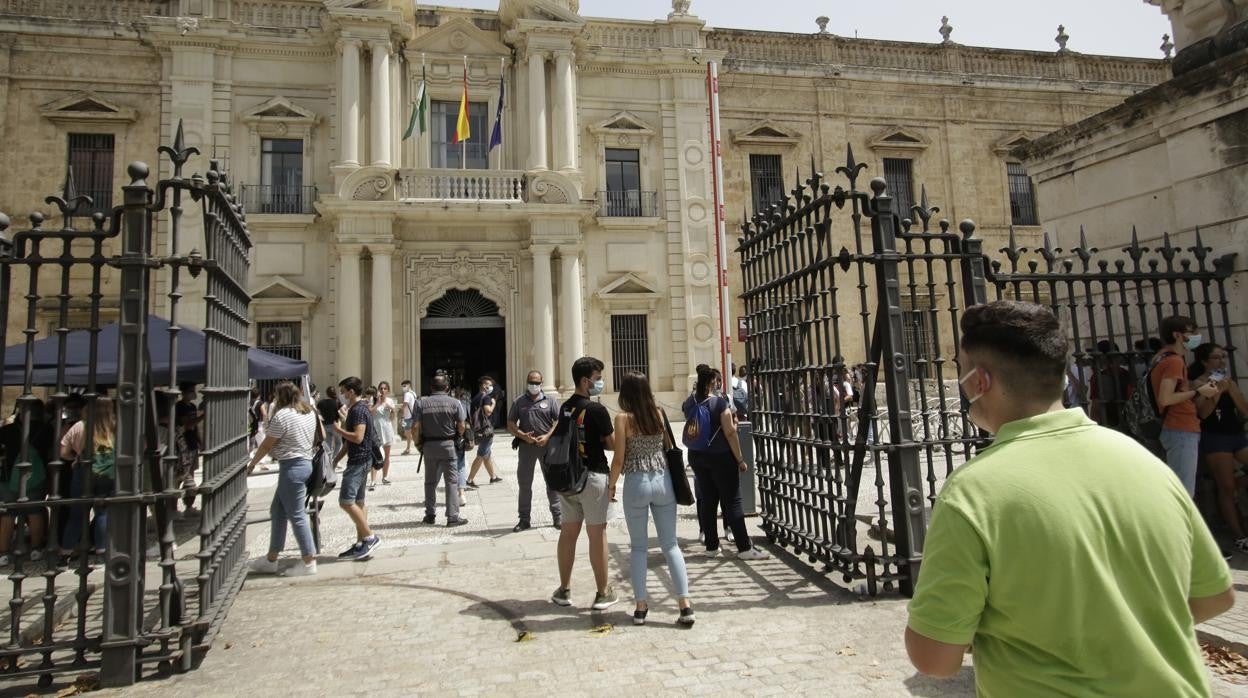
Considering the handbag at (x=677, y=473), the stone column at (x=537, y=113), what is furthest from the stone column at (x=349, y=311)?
the handbag at (x=677, y=473)

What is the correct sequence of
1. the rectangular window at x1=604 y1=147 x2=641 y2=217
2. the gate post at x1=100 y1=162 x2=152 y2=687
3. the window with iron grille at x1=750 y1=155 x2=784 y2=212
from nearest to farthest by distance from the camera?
the gate post at x1=100 y1=162 x2=152 y2=687 → the rectangular window at x1=604 y1=147 x2=641 y2=217 → the window with iron grille at x1=750 y1=155 x2=784 y2=212

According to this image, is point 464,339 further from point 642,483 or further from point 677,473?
point 642,483

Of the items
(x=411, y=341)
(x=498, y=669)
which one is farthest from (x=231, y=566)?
(x=411, y=341)

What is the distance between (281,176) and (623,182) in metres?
9.36

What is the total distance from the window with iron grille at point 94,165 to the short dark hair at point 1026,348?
21.9 metres

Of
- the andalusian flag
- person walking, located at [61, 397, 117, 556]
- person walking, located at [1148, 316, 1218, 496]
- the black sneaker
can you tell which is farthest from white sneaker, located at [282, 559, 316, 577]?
the andalusian flag

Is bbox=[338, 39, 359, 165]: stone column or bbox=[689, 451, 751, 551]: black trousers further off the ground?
bbox=[338, 39, 359, 165]: stone column

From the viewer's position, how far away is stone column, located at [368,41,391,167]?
1827 cm

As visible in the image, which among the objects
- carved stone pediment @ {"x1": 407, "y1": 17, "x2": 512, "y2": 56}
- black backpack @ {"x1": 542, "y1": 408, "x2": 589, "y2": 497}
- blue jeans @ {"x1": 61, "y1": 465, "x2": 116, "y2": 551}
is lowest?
blue jeans @ {"x1": 61, "y1": 465, "x2": 116, "y2": 551}

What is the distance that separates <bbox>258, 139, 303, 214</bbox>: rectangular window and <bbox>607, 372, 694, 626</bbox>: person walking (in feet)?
55.5

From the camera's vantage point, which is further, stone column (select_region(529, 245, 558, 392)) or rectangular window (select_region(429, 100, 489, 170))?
rectangular window (select_region(429, 100, 489, 170))

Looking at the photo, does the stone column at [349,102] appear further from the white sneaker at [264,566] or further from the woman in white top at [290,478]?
the white sneaker at [264,566]

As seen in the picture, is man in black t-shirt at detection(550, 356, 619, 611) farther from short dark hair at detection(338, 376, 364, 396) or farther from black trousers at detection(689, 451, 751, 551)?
short dark hair at detection(338, 376, 364, 396)

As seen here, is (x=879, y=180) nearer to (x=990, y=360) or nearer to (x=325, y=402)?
(x=990, y=360)
